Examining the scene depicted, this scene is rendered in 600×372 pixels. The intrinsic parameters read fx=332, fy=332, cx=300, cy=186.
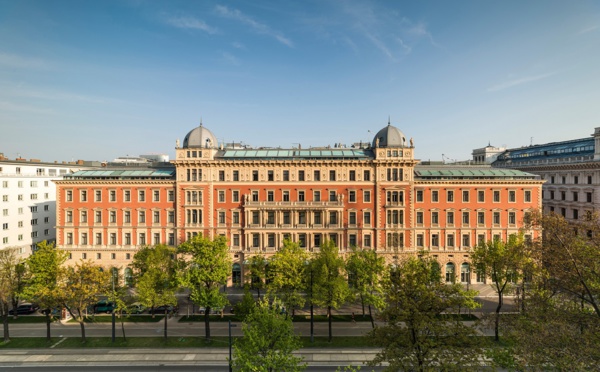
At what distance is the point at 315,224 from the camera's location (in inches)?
2640

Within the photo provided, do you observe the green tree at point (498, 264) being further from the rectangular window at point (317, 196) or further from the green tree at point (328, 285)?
the rectangular window at point (317, 196)

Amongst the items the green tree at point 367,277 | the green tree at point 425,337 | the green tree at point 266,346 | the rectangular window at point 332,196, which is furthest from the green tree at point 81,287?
the rectangular window at point 332,196

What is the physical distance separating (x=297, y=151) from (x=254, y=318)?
150 feet

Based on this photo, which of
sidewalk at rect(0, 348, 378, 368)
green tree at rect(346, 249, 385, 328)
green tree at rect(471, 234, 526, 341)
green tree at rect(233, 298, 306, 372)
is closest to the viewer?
green tree at rect(233, 298, 306, 372)

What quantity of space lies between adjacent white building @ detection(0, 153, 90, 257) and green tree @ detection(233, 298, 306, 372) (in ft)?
236

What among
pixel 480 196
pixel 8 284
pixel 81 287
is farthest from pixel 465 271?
pixel 8 284

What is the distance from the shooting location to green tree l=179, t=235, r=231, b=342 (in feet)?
143

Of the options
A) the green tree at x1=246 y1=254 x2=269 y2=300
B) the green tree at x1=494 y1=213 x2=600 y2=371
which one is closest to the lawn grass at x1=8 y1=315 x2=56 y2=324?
the green tree at x1=246 y1=254 x2=269 y2=300

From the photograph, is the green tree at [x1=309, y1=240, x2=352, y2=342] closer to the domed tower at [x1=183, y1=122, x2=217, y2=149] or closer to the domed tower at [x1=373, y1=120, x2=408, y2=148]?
the domed tower at [x1=373, y1=120, x2=408, y2=148]

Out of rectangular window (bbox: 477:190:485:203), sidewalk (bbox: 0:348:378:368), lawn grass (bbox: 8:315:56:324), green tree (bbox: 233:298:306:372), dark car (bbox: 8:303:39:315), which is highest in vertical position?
rectangular window (bbox: 477:190:485:203)

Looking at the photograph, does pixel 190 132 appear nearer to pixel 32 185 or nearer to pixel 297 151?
pixel 297 151

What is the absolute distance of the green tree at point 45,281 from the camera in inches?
1667

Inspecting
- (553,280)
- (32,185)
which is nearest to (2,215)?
(32,185)

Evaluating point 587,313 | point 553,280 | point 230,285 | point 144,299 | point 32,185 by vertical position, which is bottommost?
point 230,285
